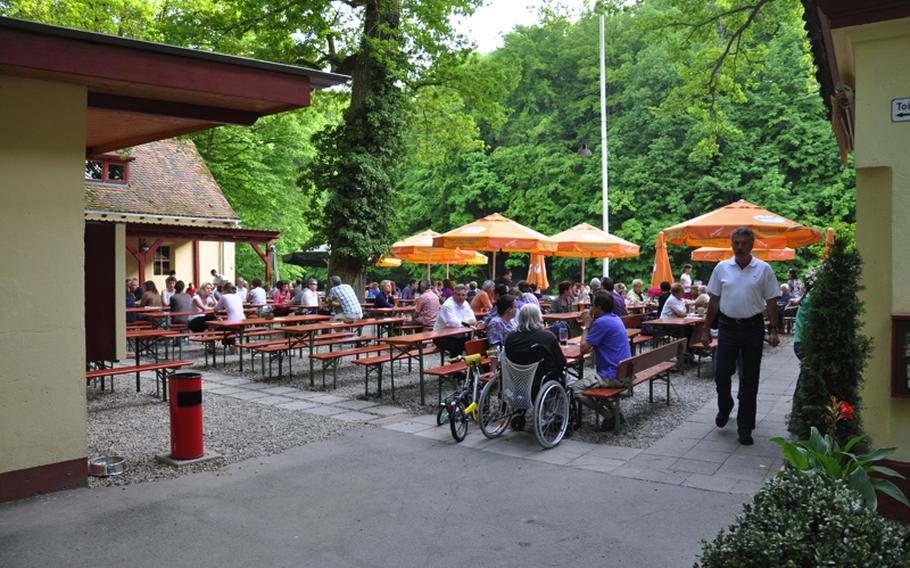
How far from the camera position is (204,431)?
7.40 metres

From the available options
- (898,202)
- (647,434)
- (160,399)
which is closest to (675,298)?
(647,434)

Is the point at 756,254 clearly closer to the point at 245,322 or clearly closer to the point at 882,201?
the point at 245,322

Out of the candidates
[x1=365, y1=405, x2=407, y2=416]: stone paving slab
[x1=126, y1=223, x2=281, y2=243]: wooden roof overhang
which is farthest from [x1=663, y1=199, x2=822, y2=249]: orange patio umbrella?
[x1=126, y1=223, x2=281, y2=243]: wooden roof overhang

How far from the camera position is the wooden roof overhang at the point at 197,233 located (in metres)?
20.4

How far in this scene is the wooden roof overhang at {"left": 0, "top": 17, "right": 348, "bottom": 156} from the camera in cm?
476

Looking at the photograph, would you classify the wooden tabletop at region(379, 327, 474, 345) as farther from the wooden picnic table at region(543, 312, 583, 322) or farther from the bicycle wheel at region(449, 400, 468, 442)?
the wooden picnic table at region(543, 312, 583, 322)

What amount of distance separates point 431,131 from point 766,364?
11342mm

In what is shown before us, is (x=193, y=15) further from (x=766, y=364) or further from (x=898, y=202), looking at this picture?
(x=898, y=202)

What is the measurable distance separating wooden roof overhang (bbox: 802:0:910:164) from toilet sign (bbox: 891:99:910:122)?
0.51 m

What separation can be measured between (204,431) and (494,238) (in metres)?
8.97

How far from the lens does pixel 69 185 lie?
5.29m

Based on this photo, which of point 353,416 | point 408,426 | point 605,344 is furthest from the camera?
point 353,416

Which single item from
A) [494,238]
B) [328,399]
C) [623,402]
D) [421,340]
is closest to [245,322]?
[328,399]

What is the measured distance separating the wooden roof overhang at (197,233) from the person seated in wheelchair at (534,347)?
16.6 meters
